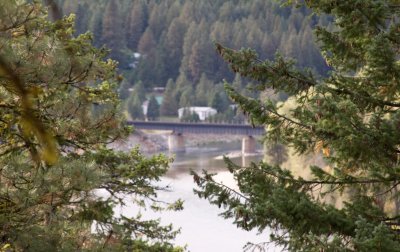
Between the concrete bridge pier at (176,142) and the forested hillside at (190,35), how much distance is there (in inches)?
1133

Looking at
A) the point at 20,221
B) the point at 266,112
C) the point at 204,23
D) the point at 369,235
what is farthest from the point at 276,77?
the point at 204,23

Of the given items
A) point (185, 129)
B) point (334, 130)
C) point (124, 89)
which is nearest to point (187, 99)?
point (124, 89)

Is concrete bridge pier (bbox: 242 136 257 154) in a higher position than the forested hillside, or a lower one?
lower

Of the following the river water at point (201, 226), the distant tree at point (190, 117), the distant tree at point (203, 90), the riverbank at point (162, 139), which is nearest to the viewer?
the river water at point (201, 226)

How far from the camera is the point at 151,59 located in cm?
12394

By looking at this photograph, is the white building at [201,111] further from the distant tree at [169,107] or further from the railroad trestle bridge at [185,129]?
the railroad trestle bridge at [185,129]

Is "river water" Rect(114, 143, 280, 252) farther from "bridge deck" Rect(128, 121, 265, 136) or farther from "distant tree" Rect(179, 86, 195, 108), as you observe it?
"distant tree" Rect(179, 86, 195, 108)

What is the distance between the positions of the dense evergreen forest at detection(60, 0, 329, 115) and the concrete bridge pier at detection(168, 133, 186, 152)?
22586 mm

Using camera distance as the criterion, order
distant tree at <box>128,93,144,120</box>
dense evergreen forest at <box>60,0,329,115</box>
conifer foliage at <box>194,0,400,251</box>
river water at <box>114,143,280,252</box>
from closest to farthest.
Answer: conifer foliage at <box>194,0,400,251</box> → river water at <box>114,143,280,252</box> → distant tree at <box>128,93,144,120</box> → dense evergreen forest at <box>60,0,329,115</box>

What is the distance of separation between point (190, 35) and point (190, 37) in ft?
1.48

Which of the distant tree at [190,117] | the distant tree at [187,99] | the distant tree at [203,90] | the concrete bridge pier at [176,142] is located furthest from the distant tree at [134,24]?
the concrete bridge pier at [176,142]

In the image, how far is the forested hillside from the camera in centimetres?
11619

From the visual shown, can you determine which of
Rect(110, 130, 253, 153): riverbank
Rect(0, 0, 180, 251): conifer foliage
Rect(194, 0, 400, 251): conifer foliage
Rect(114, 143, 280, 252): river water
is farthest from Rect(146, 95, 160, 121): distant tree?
Rect(194, 0, 400, 251): conifer foliage

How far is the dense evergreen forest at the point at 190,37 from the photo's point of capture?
112m
